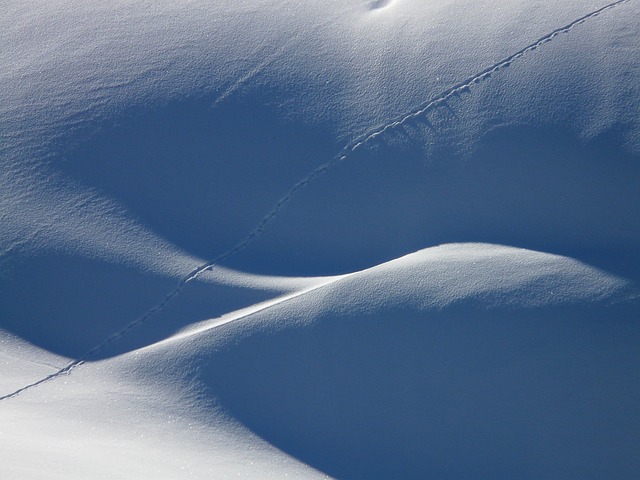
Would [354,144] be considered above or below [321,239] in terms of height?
above

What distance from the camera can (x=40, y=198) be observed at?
24.7ft

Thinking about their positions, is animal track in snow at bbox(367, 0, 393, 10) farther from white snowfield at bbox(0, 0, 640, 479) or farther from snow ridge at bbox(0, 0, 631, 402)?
snow ridge at bbox(0, 0, 631, 402)

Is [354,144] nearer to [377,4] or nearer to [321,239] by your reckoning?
[321,239]

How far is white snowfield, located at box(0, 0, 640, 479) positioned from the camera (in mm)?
6254

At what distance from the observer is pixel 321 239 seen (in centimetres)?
743

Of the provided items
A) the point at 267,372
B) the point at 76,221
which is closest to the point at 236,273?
the point at 267,372

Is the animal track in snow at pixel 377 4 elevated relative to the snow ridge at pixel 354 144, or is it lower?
elevated

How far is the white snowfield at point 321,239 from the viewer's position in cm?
625

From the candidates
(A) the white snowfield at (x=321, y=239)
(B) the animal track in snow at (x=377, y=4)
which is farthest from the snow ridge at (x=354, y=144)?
(B) the animal track in snow at (x=377, y=4)

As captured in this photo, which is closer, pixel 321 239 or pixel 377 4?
pixel 321 239

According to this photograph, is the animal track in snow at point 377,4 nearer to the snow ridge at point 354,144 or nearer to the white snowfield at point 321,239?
the white snowfield at point 321,239

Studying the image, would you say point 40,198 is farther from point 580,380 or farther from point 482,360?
point 580,380

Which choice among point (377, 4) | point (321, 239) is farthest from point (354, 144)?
point (377, 4)

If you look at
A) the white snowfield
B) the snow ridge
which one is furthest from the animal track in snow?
the snow ridge
